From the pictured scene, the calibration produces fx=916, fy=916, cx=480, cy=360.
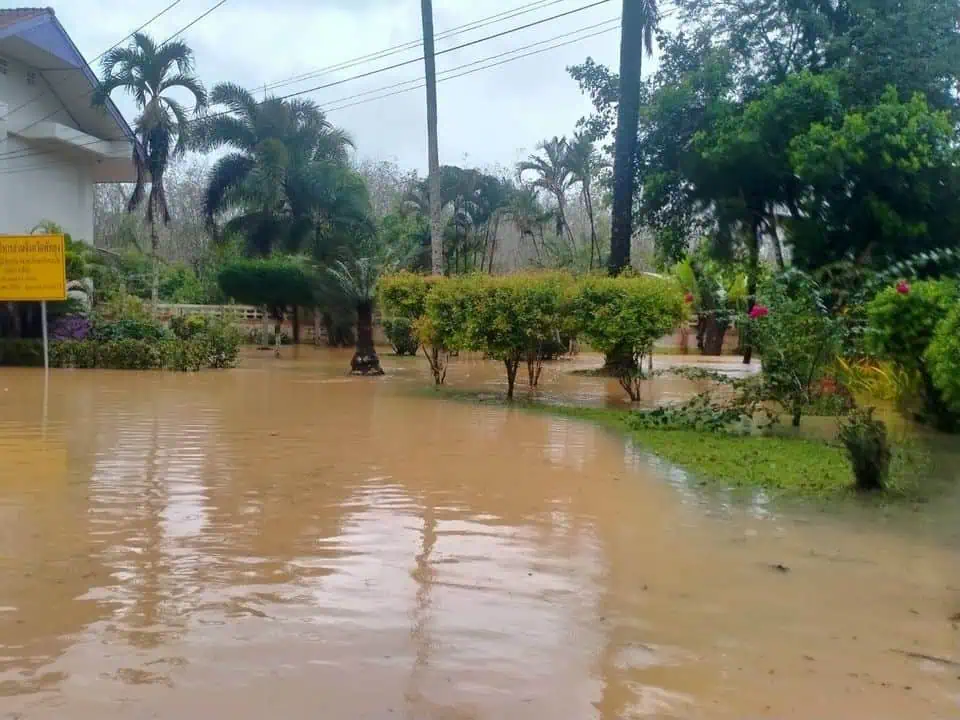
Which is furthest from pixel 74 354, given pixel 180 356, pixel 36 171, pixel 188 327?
pixel 36 171

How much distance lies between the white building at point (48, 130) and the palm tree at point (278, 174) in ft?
20.5

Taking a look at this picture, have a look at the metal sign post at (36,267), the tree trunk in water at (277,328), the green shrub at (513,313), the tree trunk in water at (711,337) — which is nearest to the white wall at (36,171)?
the metal sign post at (36,267)

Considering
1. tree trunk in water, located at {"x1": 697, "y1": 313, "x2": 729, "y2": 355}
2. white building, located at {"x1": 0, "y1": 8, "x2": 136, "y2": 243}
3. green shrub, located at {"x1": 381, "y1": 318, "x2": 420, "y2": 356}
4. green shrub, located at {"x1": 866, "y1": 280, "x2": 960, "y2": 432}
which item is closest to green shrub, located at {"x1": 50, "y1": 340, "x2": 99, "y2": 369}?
white building, located at {"x1": 0, "y1": 8, "x2": 136, "y2": 243}

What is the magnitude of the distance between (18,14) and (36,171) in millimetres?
4356

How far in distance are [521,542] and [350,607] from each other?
1.77 meters

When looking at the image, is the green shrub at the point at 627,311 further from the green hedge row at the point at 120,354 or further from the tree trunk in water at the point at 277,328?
the tree trunk in water at the point at 277,328

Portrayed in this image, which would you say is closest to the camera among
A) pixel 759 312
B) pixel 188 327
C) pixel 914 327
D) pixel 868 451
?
pixel 868 451

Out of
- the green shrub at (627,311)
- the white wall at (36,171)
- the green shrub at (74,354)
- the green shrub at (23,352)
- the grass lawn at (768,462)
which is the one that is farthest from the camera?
the white wall at (36,171)

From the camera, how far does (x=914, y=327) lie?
1144cm

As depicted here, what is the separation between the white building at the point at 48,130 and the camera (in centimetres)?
2514

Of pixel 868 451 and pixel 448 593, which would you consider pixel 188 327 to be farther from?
pixel 448 593

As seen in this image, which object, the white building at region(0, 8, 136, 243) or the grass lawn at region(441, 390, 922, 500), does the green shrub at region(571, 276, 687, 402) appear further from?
the white building at region(0, 8, 136, 243)

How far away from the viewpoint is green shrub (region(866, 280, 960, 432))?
11.2m

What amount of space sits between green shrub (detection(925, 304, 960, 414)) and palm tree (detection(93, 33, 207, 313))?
24.4m
